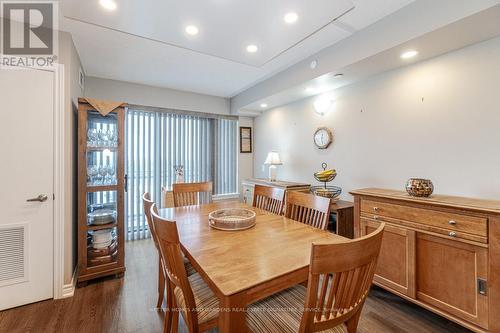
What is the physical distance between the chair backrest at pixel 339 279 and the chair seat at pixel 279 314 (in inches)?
6.7

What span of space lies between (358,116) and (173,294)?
2684mm

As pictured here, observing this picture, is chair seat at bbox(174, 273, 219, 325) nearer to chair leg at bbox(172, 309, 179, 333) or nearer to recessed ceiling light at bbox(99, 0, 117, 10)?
chair leg at bbox(172, 309, 179, 333)

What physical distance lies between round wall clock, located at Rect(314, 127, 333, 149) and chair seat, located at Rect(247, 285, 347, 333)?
7.19 feet

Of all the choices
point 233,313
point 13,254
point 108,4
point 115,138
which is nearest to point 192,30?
point 108,4

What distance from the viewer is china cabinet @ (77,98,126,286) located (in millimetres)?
2352

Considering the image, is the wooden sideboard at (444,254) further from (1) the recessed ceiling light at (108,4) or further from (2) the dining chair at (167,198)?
(2) the dining chair at (167,198)

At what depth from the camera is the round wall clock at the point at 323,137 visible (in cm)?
315

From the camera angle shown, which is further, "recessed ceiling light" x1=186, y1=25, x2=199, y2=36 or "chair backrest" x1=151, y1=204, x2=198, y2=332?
"recessed ceiling light" x1=186, y1=25, x2=199, y2=36

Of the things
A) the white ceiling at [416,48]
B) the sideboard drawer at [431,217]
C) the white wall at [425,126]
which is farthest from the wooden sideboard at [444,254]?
the white ceiling at [416,48]

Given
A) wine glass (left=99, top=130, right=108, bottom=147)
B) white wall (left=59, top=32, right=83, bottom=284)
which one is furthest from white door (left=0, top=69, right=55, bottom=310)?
wine glass (left=99, top=130, right=108, bottom=147)

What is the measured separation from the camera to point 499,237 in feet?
4.80

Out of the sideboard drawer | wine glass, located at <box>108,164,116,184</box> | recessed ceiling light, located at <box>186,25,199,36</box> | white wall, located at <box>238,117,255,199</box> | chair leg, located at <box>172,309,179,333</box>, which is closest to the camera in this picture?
chair leg, located at <box>172,309,179,333</box>

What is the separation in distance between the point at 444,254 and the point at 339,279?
1352mm

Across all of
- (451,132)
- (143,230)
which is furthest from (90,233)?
(451,132)
